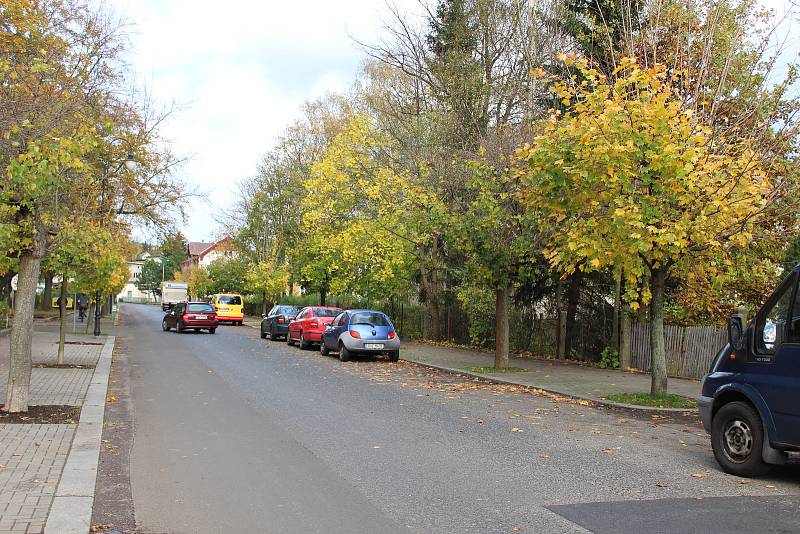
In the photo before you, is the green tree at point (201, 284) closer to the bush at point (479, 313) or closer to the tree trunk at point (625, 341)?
the bush at point (479, 313)

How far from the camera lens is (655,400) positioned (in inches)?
489

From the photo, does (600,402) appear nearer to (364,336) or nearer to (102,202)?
(364,336)

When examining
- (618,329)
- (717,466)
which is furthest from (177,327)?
(717,466)

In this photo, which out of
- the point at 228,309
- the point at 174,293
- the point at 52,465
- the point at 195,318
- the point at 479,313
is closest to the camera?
the point at 52,465

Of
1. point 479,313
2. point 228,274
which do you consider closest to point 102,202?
point 479,313

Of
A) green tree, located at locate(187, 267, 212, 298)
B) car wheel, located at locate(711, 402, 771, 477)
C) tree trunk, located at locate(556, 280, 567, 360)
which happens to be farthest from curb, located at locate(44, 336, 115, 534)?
green tree, located at locate(187, 267, 212, 298)

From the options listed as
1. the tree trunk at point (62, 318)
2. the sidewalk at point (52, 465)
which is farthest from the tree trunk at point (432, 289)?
the sidewalk at point (52, 465)

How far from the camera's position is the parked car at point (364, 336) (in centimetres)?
2102

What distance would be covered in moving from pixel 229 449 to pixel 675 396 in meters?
8.09

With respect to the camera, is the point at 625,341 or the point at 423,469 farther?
the point at 625,341

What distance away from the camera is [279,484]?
675 cm

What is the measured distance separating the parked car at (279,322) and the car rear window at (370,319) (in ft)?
30.9

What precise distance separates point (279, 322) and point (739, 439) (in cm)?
2538

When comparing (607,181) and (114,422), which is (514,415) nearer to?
(607,181)
